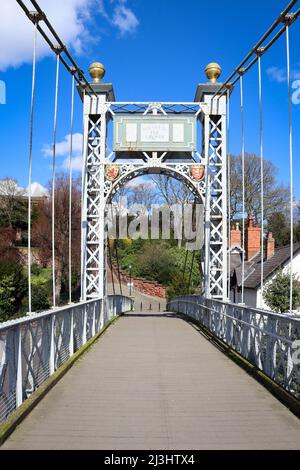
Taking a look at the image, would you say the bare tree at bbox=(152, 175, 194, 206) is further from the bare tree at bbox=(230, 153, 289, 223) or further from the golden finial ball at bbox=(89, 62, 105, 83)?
the golden finial ball at bbox=(89, 62, 105, 83)

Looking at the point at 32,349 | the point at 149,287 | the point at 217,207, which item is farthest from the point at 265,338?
the point at 149,287

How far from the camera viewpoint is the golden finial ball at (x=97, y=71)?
16.2 m

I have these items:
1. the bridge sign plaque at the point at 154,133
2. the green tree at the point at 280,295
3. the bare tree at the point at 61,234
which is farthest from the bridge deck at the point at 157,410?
the bare tree at the point at 61,234

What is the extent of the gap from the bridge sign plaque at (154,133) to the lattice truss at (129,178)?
212mm

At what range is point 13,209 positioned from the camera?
5028cm

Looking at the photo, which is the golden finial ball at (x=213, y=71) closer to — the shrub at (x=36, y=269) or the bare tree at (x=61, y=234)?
the bare tree at (x=61, y=234)

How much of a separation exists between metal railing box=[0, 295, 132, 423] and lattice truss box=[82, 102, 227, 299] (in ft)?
18.4

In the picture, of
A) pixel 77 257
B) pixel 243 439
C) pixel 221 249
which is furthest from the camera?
pixel 77 257

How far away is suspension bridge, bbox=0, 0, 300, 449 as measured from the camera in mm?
5027

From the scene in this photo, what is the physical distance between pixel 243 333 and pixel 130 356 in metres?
2.12

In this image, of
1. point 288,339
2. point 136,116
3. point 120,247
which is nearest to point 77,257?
point 120,247

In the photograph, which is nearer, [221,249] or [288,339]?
[288,339]

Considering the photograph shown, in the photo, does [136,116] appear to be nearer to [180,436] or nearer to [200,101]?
[200,101]

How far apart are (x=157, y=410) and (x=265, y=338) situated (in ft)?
8.70
